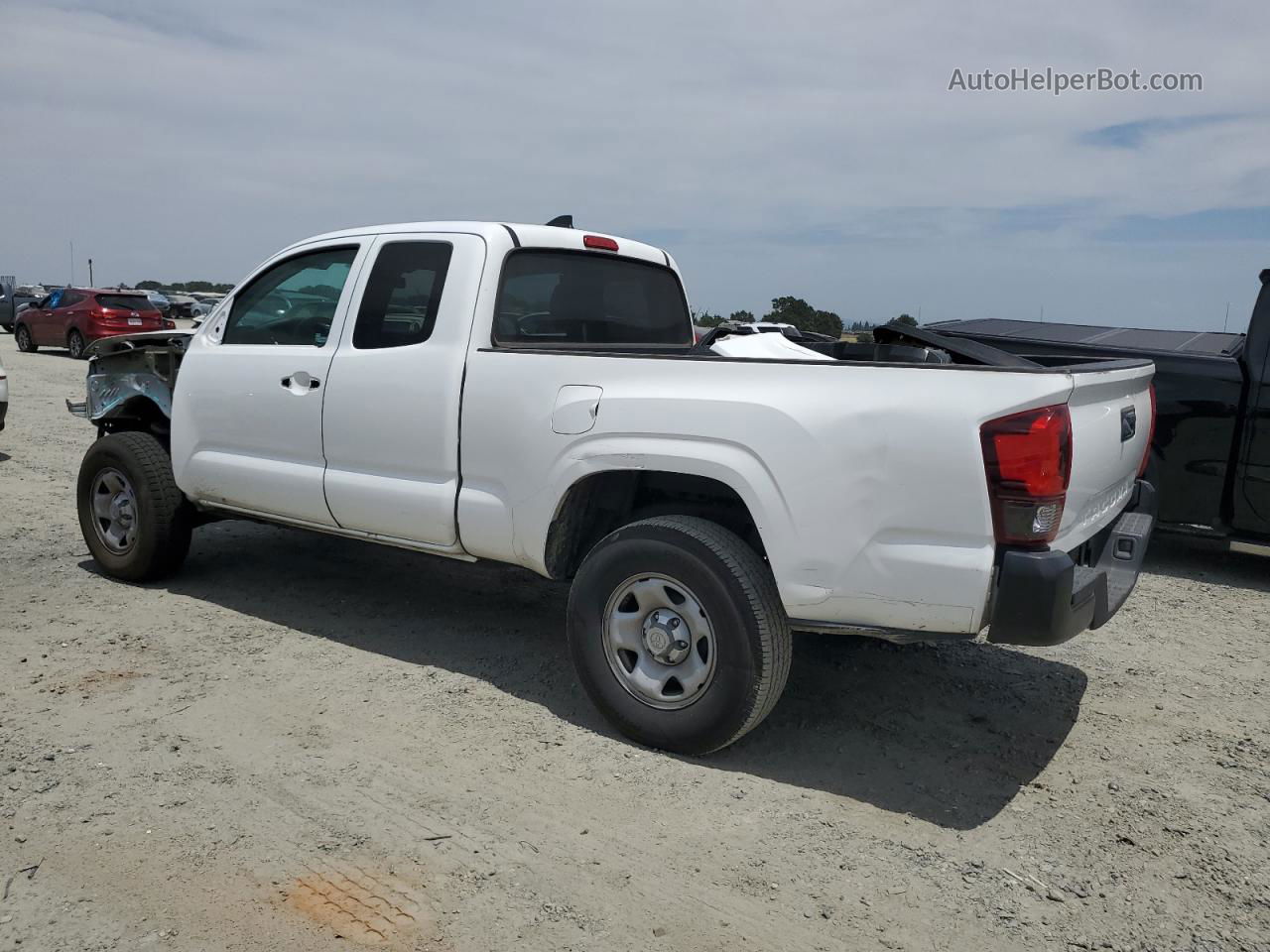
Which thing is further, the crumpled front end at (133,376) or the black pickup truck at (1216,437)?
the black pickup truck at (1216,437)

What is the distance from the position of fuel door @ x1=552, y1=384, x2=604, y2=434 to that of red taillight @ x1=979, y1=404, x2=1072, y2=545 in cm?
141

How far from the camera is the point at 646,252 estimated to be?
5.31 metres

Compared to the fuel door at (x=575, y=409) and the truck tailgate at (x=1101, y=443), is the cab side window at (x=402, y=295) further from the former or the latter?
the truck tailgate at (x=1101, y=443)

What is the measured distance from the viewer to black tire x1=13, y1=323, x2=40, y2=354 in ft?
77.3

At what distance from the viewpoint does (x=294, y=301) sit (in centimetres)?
508

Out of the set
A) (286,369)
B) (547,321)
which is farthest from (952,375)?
(286,369)

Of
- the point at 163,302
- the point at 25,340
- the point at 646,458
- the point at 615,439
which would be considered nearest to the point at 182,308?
the point at 163,302

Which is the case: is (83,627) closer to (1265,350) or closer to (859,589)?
(859,589)

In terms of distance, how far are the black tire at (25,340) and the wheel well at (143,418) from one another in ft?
68.0

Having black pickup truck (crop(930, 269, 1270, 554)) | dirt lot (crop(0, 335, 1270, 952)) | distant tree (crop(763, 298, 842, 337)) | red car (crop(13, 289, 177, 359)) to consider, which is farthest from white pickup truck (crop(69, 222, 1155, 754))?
red car (crop(13, 289, 177, 359))

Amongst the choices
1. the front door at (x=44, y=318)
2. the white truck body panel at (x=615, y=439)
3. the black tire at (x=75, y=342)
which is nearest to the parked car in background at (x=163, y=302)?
the front door at (x=44, y=318)

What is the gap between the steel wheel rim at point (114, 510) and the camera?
5617 millimetres

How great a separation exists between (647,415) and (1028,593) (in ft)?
4.58

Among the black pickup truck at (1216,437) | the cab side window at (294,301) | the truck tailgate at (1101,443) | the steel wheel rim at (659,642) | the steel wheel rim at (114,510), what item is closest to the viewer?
the truck tailgate at (1101,443)
